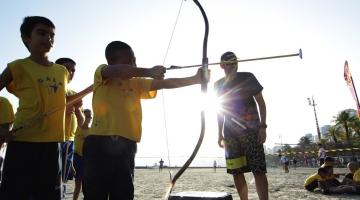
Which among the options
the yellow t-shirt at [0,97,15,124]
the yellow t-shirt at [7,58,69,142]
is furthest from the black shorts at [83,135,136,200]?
the yellow t-shirt at [0,97,15,124]

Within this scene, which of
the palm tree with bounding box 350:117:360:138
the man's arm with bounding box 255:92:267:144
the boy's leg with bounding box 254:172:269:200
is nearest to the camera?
the boy's leg with bounding box 254:172:269:200

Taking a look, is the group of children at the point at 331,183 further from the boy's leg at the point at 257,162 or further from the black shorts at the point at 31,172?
the black shorts at the point at 31,172

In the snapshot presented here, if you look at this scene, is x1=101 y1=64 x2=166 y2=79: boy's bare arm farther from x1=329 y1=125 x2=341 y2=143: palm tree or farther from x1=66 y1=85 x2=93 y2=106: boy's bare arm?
x1=329 y1=125 x2=341 y2=143: palm tree

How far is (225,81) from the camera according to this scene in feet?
15.4

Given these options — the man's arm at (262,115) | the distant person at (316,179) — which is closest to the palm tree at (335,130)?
the distant person at (316,179)

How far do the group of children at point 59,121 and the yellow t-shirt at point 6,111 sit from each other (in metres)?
1.95

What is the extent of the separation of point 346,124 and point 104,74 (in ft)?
211

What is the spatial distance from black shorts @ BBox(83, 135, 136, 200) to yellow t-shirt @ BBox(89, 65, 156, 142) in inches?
2.8

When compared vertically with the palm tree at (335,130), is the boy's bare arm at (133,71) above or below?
below

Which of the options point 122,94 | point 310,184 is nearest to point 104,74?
point 122,94

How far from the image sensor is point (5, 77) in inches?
112

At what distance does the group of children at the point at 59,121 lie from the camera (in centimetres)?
271

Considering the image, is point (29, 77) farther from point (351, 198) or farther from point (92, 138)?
point (351, 198)

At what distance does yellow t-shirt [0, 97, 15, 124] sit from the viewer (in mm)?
4683
